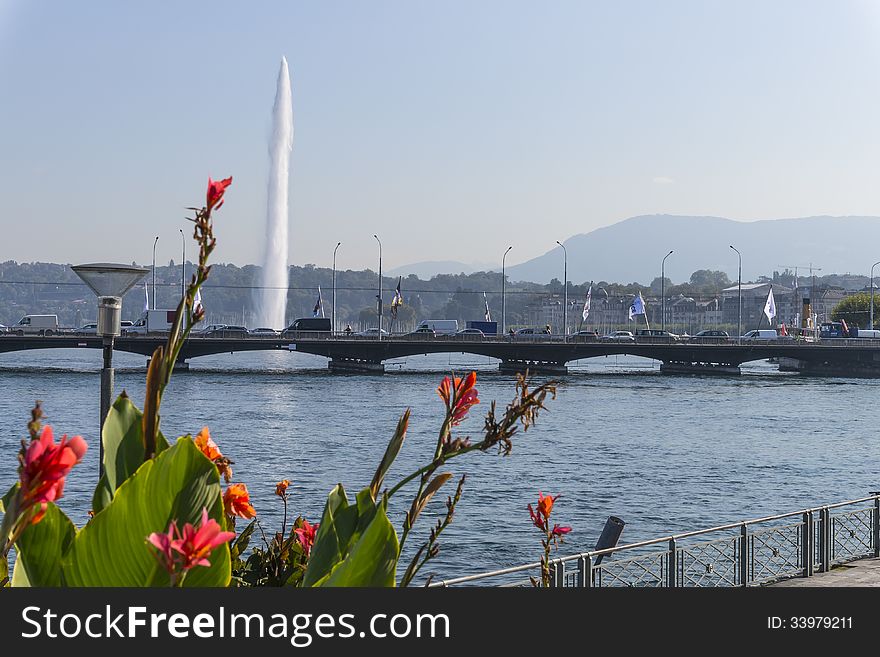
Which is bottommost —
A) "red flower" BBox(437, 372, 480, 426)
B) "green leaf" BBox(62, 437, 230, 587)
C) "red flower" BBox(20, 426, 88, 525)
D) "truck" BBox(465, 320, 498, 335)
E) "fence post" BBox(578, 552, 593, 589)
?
"fence post" BBox(578, 552, 593, 589)

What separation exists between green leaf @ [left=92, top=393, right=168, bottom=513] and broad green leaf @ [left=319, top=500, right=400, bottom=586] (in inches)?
23.8

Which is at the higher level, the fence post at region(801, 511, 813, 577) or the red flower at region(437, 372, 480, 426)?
the red flower at region(437, 372, 480, 426)

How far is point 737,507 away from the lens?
28.9 metres

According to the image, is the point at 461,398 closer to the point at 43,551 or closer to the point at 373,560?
the point at 373,560

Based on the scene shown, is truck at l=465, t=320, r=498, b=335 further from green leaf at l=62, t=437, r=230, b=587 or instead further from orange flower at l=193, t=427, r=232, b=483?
green leaf at l=62, t=437, r=230, b=587

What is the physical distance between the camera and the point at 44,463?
6.53ft

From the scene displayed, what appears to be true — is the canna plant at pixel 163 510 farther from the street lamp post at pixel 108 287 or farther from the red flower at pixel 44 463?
the street lamp post at pixel 108 287

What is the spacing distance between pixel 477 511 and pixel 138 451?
82.1 ft

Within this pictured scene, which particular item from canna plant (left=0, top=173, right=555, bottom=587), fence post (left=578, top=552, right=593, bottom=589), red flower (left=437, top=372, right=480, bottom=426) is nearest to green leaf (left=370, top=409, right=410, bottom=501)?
canna plant (left=0, top=173, right=555, bottom=587)

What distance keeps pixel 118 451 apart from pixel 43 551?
35 centimetres

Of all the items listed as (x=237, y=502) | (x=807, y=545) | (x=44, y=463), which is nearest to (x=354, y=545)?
(x=44, y=463)

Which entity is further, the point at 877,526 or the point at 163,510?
the point at 877,526

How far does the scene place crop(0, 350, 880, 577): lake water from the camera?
88.3 feet

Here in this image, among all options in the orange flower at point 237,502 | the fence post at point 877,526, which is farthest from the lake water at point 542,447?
the orange flower at point 237,502
